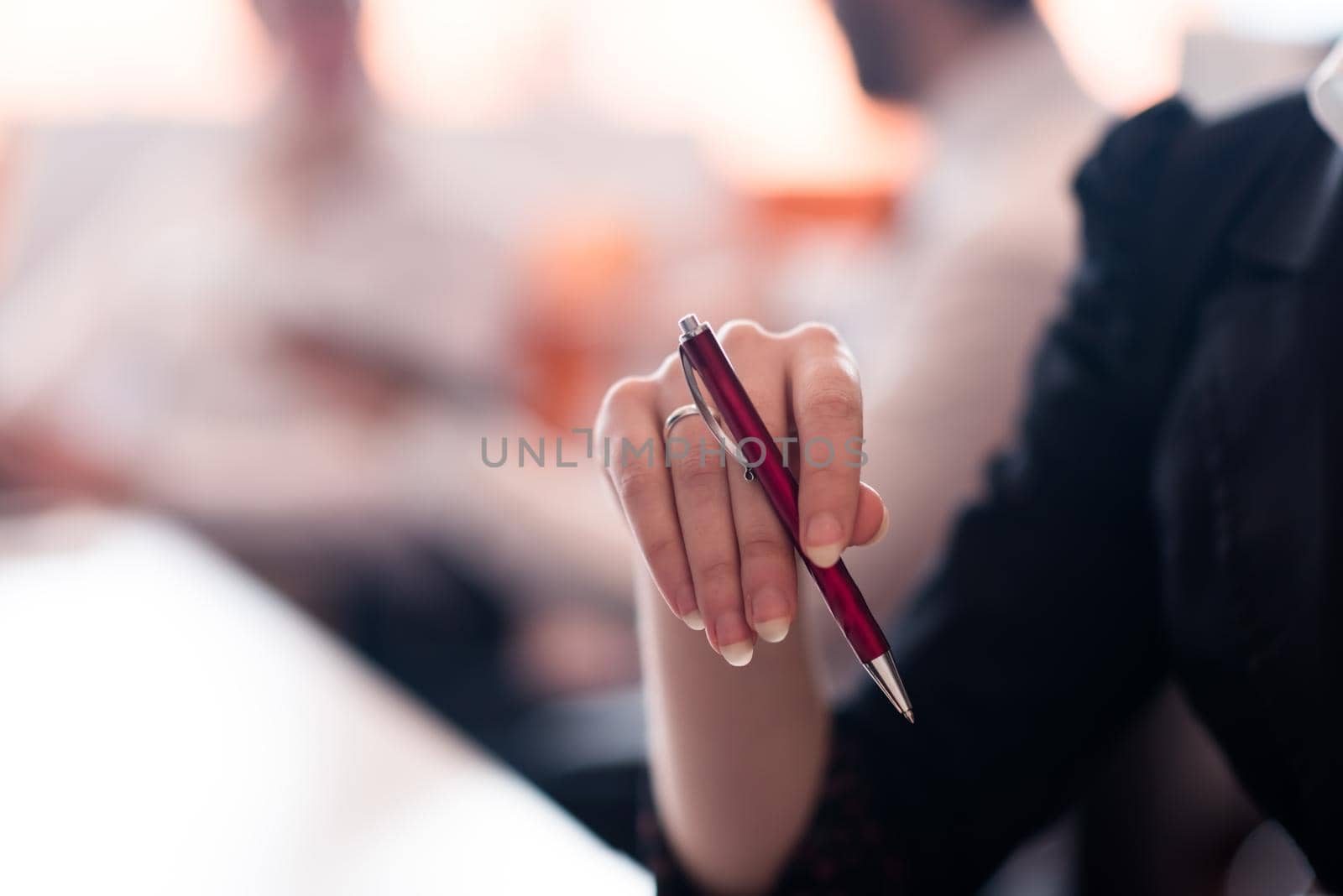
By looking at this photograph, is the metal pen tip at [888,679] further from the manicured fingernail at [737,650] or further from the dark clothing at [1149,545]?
the dark clothing at [1149,545]

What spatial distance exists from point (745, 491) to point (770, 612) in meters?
0.02

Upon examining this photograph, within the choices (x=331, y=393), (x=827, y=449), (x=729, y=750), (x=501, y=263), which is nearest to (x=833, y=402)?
(x=827, y=449)

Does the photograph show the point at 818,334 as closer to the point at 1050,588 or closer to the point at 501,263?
the point at 1050,588

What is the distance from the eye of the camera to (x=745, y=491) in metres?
0.19

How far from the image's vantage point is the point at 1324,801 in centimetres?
27

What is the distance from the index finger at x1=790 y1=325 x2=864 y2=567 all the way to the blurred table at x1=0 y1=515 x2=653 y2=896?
0.54 feet

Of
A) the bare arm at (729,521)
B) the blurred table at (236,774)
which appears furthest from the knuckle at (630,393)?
the blurred table at (236,774)

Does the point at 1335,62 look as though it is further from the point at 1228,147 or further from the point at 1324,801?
the point at 1324,801

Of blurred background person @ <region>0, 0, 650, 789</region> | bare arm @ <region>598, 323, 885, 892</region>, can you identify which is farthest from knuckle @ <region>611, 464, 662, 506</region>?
blurred background person @ <region>0, 0, 650, 789</region>

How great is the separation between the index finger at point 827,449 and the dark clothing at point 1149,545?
7.0 inches

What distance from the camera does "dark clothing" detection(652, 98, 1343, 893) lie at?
29cm

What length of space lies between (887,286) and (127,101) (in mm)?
1086

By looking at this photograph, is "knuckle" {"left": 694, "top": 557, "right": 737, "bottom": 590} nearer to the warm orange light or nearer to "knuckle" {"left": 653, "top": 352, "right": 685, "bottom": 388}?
"knuckle" {"left": 653, "top": 352, "right": 685, "bottom": 388}

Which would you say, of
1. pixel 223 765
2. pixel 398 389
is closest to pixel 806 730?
pixel 223 765
